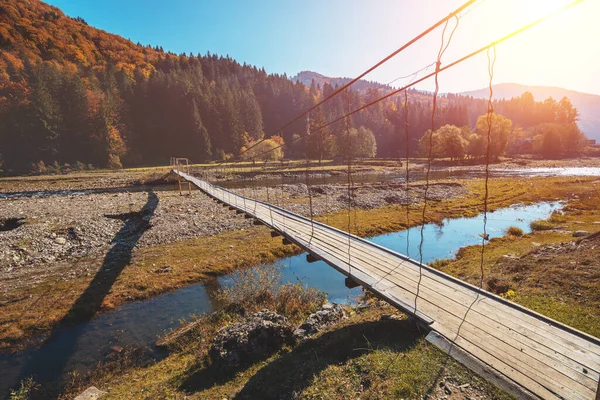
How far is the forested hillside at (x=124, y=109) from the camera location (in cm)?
5856

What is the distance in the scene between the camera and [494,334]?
369 centimetres

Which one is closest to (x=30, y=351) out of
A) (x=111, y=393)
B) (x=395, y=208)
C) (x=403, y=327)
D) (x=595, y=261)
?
(x=111, y=393)

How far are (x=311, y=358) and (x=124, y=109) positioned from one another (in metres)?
91.1

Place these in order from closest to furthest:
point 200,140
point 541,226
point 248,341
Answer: point 248,341
point 541,226
point 200,140

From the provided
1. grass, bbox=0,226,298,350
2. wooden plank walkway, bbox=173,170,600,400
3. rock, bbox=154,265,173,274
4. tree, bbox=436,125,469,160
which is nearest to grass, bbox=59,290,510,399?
wooden plank walkway, bbox=173,170,600,400

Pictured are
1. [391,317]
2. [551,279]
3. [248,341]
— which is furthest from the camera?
[551,279]

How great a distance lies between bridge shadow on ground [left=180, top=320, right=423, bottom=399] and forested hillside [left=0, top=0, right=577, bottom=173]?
120ft

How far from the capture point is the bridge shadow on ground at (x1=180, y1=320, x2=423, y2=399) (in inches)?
183

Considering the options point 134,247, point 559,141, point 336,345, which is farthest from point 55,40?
point 559,141

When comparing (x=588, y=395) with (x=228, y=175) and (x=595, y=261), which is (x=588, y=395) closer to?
(x=595, y=261)

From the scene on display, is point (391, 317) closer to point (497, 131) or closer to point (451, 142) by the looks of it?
point (451, 142)

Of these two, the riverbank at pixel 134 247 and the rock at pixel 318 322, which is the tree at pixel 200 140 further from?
the rock at pixel 318 322

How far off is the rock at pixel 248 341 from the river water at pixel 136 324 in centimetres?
265

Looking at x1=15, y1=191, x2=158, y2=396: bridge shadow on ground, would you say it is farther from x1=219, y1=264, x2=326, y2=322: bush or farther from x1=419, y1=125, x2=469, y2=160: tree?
x1=419, y1=125, x2=469, y2=160: tree
